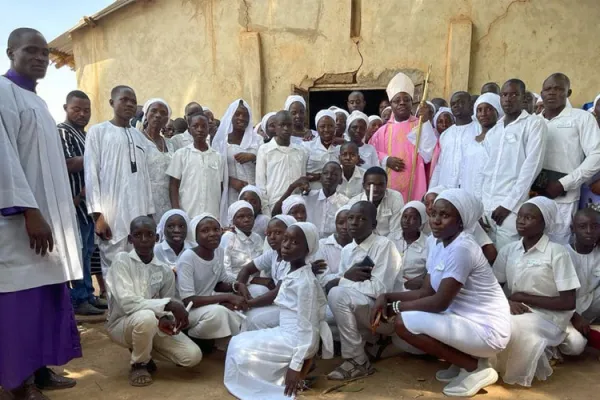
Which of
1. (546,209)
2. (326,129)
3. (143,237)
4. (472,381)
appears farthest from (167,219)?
(546,209)

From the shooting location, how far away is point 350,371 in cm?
356

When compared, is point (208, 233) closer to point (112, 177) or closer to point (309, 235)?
point (309, 235)

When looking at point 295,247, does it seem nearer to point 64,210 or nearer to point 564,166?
point 64,210

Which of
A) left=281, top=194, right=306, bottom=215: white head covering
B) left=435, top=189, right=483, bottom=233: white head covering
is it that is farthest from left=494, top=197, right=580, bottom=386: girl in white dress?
left=281, top=194, right=306, bottom=215: white head covering

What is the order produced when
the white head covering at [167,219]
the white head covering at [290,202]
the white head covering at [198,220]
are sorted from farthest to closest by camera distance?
the white head covering at [290,202], the white head covering at [167,219], the white head covering at [198,220]

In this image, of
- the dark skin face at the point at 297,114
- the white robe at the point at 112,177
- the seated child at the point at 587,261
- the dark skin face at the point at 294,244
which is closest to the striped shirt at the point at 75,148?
the white robe at the point at 112,177

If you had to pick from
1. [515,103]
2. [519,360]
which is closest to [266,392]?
[519,360]

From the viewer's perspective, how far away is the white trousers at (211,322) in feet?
12.2

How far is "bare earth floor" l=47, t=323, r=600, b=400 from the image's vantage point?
10.8ft

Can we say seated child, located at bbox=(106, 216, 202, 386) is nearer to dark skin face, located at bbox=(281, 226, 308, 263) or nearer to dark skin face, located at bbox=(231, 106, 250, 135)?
dark skin face, located at bbox=(281, 226, 308, 263)

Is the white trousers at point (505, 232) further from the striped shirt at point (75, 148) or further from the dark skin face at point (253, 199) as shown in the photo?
the striped shirt at point (75, 148)

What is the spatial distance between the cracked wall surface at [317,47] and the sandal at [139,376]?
560cm

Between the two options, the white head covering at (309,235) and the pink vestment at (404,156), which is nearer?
the white head covering at (309,235)

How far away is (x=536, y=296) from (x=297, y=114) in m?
3.21
